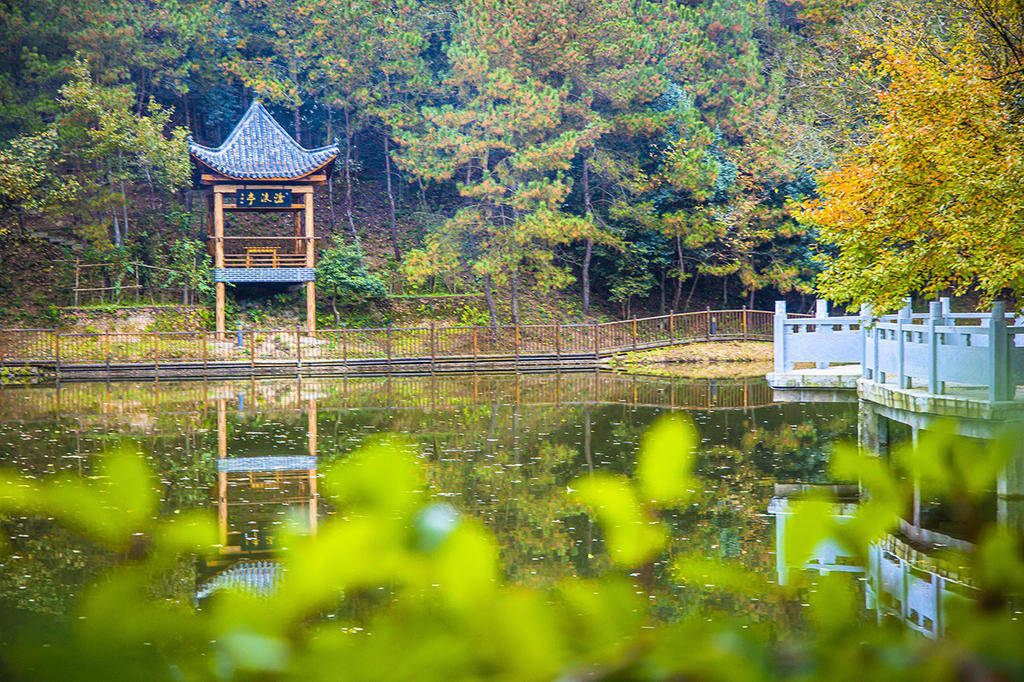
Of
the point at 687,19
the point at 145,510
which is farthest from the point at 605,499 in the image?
the point at 687,19

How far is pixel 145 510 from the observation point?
1.15 meters

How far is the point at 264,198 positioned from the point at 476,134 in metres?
6.78

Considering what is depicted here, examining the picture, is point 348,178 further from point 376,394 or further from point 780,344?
point 780,344

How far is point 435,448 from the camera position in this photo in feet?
45.5

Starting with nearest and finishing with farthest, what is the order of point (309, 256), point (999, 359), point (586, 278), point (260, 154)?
point (999, 359)
point (309, 256)
point (260, 154)
point (586, 278)

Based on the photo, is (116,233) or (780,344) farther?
(116,233)

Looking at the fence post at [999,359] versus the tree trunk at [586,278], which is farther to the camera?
the tree trunk at [586,278]

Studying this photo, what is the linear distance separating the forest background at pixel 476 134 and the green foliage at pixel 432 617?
23214mm

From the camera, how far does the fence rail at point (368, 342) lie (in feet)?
82.0

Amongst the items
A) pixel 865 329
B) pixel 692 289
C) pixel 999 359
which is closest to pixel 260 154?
pixel 692 289

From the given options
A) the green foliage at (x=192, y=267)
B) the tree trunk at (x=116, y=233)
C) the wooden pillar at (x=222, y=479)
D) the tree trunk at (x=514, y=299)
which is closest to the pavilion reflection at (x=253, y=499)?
the wooden pillar at (x=222, y=479)

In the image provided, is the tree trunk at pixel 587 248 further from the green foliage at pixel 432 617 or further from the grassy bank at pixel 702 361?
the green foliage at pixel 432 617

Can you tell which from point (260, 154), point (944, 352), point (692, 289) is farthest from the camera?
point (692, 289)

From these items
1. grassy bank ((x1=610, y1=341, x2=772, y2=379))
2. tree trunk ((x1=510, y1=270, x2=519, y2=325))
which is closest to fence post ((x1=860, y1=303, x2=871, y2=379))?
grassy bank ((x1=610, y1=341, x2=772, y2=379))
